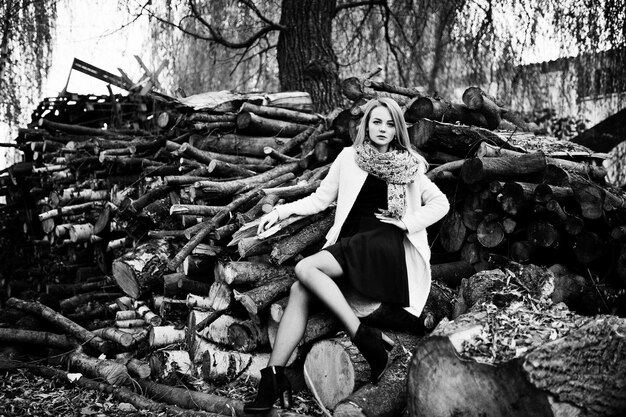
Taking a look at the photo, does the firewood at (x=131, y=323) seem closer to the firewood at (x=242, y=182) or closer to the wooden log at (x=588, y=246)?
the firewood at (x=242, y=182)

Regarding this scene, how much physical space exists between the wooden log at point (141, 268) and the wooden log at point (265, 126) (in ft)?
5.61

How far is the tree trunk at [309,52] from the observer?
887 cm

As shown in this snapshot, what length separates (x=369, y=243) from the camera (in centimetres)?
400

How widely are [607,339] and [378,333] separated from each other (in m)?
1.20

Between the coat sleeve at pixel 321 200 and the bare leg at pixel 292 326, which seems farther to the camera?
the coat sleeve at pixel 321 200

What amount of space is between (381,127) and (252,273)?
128 centimetres

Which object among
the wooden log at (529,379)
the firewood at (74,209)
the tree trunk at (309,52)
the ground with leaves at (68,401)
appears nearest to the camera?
the wooden log at (529,379)

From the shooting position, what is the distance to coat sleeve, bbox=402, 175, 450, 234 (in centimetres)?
407

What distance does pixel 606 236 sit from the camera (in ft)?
15.5

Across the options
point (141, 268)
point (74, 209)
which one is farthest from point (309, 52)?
point (141, 268)

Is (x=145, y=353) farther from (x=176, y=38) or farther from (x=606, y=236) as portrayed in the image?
(x=176, y=38)

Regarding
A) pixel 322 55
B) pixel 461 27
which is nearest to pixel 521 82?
pixel 461 27

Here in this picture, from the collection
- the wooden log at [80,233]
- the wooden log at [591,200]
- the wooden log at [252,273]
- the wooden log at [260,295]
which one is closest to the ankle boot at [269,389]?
the wooden log at [260,295]

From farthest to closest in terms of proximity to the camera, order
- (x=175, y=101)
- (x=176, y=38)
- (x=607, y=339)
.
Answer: (x=176, y=38) < (x=175, y=101) < (x=607, y=339)
